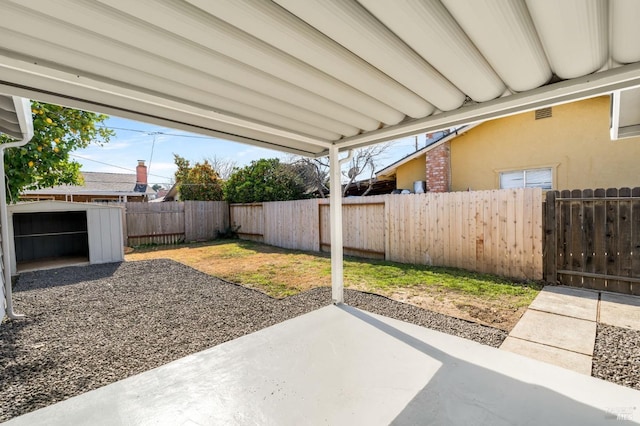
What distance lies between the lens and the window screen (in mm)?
7629

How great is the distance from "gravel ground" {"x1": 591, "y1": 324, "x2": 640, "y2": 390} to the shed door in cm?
1090

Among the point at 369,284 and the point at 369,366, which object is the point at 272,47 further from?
the point at 369,284

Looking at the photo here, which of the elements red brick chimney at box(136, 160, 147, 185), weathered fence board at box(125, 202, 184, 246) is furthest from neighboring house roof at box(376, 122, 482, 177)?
red brick chimney at box(136, 160, 147, 185)

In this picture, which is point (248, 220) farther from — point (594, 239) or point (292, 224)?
point (594, 239)

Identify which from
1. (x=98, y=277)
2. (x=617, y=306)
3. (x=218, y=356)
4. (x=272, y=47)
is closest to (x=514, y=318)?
(x=617, y=306)

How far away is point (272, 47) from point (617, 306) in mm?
5385

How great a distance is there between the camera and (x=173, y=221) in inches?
485

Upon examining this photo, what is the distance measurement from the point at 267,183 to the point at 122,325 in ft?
31.1

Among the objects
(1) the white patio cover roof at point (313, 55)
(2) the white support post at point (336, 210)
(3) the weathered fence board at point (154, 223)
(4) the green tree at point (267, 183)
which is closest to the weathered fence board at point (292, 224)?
(4) the green tree at point (267, 183)

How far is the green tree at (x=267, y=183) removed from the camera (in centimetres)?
1254

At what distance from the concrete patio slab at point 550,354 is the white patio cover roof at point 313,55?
7.48 feet

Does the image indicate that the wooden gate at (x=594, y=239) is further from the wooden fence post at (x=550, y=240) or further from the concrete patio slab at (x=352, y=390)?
the concrete patio slab at (x=352, y=390)

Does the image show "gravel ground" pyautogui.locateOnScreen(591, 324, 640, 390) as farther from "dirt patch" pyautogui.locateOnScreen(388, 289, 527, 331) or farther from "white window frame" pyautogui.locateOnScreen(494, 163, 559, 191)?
"white window frame" pyautogui.locateOnScreen(494, 163, 559, 191)

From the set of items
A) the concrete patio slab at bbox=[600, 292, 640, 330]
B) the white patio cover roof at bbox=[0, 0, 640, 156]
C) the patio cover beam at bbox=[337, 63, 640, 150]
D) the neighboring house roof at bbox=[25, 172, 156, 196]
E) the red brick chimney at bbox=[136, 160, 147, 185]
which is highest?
the red brick chimney at bbox=[136, 160, 147, 185]
